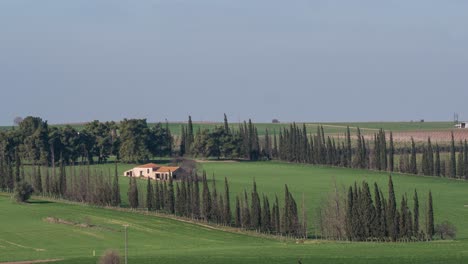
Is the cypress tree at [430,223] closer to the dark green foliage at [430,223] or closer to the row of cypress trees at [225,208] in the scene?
the dark green foliage at [430,223]

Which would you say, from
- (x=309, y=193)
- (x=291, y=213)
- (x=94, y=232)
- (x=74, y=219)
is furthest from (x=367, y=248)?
(x=309, y=193)

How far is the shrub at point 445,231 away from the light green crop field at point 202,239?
1099mm

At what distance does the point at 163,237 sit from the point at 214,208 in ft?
53.9

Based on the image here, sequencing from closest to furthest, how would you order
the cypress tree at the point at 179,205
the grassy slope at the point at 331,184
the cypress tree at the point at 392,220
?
the cypress tree at the point at 392,220
the cypress tree at the point at 179,205
the grassy slope at the point at 331,184

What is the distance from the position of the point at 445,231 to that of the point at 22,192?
55.6 m

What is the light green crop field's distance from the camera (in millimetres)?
95438

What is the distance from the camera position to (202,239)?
399 ft

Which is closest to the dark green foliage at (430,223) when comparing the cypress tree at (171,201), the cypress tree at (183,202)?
the cypress tree at (183,202)

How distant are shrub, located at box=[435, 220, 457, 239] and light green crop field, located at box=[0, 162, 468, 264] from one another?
1099 mm

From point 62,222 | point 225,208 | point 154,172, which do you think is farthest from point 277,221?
point 154,172

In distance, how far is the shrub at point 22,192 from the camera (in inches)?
5999

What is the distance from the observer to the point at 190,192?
143625 millimetres

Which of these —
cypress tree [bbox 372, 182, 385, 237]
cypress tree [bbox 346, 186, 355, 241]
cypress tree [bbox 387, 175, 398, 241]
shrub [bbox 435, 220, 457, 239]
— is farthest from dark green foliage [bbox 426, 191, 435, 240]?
cypress tree [bbox 346, 186, 355, 241]

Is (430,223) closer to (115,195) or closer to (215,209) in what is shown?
(215,209)
